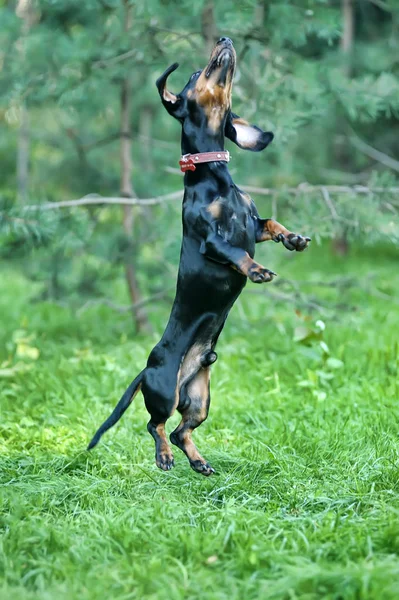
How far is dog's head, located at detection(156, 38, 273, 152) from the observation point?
10.1 ft

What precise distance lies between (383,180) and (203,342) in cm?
303

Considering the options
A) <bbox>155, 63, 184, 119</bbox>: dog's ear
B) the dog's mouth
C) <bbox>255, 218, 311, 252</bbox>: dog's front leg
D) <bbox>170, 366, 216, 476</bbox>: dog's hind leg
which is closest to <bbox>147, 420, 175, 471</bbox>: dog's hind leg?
<bbox>170, 366, 216, 476</bbox>: dog's hind leg

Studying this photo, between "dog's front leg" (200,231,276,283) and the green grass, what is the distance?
105 centimetres

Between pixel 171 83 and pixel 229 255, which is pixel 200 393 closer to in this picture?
pixel 229 255

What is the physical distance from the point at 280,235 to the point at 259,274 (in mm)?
380

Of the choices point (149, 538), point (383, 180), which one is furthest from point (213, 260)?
point (383, 180)

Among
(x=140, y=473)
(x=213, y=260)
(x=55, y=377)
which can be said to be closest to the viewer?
(x=213, y=260)

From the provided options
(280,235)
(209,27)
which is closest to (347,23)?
(209,27)

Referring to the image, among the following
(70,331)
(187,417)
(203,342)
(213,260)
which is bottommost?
(70,331)

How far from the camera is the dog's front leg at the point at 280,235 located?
3037 millimetres

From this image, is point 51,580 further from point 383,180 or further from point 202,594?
point 383,180

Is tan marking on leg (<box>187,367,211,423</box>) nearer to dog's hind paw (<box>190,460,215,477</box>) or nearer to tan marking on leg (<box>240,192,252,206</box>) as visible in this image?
dog's hind paw (<box>190,460,215,477</box>)

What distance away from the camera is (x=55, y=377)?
5512 mm

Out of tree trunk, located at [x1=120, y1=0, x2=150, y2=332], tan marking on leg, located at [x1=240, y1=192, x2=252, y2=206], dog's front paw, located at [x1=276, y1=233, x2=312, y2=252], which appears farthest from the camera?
tree trunk, located at [x1=120, y1=0, x2=150, y2=332]
